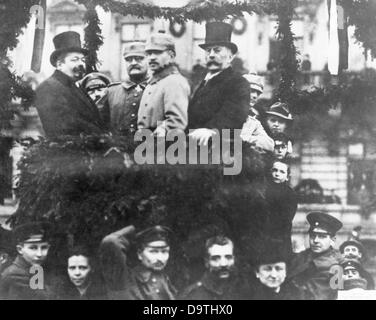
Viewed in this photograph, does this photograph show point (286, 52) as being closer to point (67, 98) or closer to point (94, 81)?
point (94, 81)

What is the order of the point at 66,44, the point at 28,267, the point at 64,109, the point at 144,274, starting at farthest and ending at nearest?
1. the point at 66,44
2. the point at 64,109
3. the point at 28,267
4. the point at 144,274

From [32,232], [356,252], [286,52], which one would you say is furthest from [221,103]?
[32,232]

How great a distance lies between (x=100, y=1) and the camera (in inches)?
220

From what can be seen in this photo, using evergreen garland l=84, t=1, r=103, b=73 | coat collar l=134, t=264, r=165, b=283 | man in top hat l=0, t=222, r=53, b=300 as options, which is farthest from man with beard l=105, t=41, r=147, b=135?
coat collar l=134, t=264, r=165, b=283

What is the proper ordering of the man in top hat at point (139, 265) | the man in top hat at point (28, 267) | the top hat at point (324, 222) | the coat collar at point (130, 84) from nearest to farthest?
the man in top hat at point (139, 265), the man in top hat at point (28, 267), the top hat at point (324, 222), the coat collar at point (130, 84)

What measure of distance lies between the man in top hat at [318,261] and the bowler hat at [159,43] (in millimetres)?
1908

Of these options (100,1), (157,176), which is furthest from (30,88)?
(157,176)

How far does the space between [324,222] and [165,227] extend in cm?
137

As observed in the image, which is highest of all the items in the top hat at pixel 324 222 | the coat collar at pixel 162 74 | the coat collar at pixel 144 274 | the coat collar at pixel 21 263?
the coat collar at pixel 162 74

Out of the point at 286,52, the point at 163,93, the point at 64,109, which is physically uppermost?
the point at 286,52

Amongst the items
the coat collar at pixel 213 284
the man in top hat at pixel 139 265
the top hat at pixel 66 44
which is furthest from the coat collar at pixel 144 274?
the top hat at pixel 66 44

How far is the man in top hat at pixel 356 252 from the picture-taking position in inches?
212

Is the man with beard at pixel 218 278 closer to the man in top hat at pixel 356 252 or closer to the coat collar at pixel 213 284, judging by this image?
the coat collar at pixel 213 284

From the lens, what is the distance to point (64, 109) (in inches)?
216
